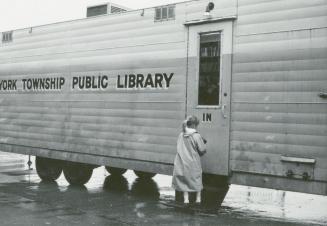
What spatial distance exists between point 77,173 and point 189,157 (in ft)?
12.2

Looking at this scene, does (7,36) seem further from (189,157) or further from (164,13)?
(189,157)

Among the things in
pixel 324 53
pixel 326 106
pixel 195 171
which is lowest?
pixel 195 171

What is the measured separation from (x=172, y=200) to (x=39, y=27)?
192 inches

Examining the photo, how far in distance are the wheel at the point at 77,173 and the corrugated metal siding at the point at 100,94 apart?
2.09ft

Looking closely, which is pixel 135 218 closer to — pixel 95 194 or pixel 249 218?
pixel 249 218

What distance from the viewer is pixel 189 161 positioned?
763cm

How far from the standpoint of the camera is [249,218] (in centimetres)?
748

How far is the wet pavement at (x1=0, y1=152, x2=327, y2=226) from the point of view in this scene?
716 cm

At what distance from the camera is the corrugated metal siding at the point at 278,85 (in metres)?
6.49

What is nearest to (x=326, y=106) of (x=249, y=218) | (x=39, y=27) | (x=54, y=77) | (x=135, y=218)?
(x=249, y=218)

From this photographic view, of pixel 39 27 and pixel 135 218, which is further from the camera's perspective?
pixel 39 27

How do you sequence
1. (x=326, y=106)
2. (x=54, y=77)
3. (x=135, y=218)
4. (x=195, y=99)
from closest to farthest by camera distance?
1. (x=326, y=106)
2. (x=135, y=218)
3. (x=195, y=99)
4. (x=54, y=77)

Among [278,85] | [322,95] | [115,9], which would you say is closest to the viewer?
[322,95]

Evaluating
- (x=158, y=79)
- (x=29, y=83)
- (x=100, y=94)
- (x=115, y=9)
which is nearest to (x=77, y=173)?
(x=100, y=94)
